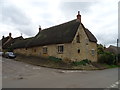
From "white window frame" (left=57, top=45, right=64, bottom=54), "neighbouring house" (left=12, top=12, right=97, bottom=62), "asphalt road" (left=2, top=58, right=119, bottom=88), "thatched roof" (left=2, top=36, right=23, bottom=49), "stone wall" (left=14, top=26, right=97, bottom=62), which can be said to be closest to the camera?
"asphalt road" (left=2, top=58, right=119, bottom=88)

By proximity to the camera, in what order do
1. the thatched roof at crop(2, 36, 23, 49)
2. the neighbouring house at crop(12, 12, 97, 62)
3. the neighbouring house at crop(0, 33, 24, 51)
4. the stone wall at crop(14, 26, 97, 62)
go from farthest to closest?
the thatched roof at crop(2, 36, 23, 49) → the neighbouring house at crop(0, 33, 24, 51) → the neighbouring house at crop(12, 12, 97, 62) → the stone wall at crop(14, 26, 97, 62)

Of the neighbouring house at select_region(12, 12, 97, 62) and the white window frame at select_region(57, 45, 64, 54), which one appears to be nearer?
the neighbouring house at select_region(12, 12, 97, 62)

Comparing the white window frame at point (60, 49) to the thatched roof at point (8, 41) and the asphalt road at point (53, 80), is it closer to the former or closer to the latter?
the asphalt road at point (53, 80)

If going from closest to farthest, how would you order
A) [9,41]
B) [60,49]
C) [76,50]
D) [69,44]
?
[69,44] < [76,50] < [60,49] < [9,41]

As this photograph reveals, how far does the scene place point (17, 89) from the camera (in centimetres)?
1005

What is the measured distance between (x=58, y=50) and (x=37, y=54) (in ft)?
25.2

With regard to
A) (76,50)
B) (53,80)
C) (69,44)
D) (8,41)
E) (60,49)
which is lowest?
(53,80)

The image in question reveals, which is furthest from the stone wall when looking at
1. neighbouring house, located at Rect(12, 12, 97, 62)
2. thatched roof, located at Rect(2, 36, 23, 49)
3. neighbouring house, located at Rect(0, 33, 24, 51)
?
thatched roof, located at Rect(2, 36, 23, 49)

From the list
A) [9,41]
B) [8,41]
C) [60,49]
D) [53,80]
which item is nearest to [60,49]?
[60,49]

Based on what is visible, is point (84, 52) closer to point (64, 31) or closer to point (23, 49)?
point (64, 31)

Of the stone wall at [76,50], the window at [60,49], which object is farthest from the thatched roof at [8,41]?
the window at [60,49]

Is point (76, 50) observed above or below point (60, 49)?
below

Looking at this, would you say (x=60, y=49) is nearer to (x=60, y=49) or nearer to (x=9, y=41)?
(x=60, y=49)

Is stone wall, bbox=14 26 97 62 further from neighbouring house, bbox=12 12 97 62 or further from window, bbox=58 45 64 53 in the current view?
window, bbox=58 45 64 53
